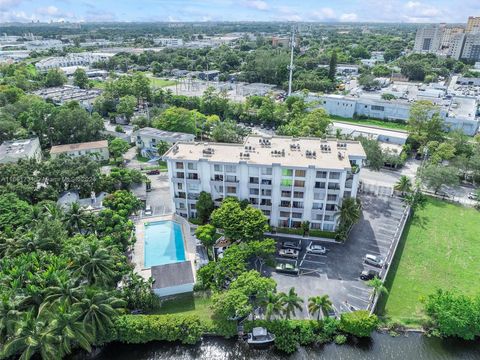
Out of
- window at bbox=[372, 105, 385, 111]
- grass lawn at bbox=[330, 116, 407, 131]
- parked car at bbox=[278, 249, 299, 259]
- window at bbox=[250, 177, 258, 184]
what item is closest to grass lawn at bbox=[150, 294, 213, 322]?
parked car at bbox=[278, 249, 299, 259]

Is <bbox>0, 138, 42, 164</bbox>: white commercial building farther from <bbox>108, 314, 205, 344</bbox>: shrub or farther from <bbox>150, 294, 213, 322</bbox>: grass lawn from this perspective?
<bbox>108, 314, 205, 344</bbox>: shrub

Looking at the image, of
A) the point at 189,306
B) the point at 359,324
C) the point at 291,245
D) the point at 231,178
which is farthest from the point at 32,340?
the point at 291,245

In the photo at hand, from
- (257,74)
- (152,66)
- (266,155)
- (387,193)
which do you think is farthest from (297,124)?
(152,66)

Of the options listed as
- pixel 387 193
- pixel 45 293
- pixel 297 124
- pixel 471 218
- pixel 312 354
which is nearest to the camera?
pixel 45 293

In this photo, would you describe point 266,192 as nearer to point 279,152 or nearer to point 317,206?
point 279,152

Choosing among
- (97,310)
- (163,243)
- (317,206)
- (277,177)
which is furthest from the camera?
(317,206)

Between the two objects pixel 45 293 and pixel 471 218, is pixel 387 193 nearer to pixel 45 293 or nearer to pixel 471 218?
pixel 471 218
